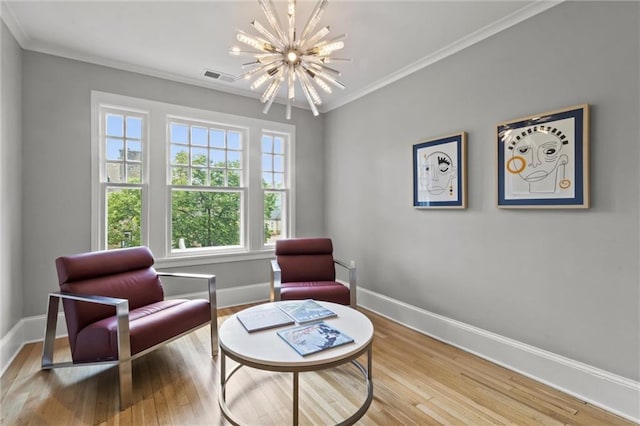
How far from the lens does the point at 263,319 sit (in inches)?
83.0

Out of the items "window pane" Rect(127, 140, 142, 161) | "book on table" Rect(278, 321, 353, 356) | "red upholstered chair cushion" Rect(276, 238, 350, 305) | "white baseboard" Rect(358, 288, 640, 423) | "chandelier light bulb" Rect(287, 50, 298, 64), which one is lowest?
"white baseboard" Rect(358, 288, 640, 423)

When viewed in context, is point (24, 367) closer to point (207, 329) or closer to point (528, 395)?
point (207, 329)

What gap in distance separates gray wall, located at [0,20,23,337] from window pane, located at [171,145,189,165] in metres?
1.29

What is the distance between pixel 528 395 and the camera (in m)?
2.08

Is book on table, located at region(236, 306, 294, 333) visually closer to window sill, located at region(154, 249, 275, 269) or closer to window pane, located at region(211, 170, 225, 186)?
window sill, located at region(154, 249, 275, 269)

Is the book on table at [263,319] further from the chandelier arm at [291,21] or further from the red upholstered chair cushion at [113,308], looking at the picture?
the chandelier arm at [291,21]

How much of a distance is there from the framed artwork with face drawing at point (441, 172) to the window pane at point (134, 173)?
2.97 meters

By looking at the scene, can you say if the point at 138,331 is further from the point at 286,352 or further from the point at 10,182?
the point at 10,182

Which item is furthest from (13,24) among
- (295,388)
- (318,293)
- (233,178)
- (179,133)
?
(295,388)

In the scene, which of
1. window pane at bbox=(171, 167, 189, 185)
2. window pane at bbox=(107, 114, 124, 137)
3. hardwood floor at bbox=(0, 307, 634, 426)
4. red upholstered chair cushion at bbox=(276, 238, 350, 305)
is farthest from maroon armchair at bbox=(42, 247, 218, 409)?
window pane at bbox=(107, 114, 124, 137)

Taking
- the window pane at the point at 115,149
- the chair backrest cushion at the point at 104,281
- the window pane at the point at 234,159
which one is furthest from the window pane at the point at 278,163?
the chair backrest cushion at the point at 104,281

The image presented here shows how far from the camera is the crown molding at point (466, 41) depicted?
7.38 ft

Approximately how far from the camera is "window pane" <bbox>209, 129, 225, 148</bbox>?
12.6 ft

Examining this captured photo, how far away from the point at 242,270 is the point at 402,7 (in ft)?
10.6
